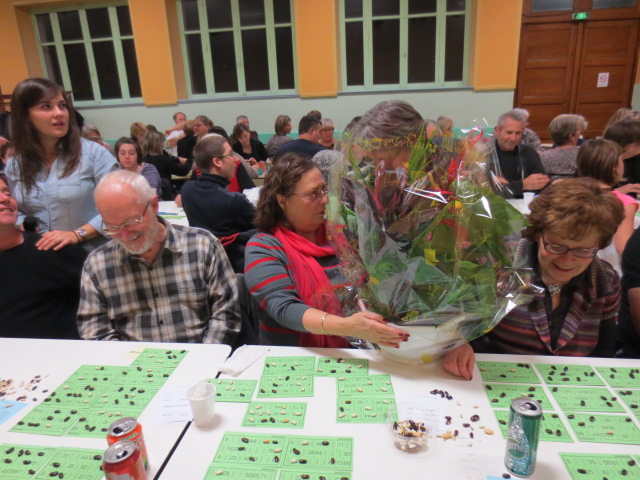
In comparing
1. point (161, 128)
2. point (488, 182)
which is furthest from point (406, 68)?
point (488, 182)

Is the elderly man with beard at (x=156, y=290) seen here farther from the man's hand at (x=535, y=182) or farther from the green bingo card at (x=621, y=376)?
the man's hand at (x=535, y=182)

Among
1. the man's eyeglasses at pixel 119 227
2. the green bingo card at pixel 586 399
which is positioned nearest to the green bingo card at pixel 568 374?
the green bingo card at pixel 586 399

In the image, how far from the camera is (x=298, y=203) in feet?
5.39

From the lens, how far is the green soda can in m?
0.90

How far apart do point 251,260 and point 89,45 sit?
9.08m

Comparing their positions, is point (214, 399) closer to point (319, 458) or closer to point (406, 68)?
point (319, 458)

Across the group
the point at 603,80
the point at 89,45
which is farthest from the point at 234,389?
the point at 89,45

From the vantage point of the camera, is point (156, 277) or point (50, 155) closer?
point (156, 277)

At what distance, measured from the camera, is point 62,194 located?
2.19m

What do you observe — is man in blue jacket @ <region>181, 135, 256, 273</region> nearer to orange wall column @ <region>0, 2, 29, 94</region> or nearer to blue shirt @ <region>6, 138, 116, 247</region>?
blue shirt @ <region>6, 138, 116, 247</region>

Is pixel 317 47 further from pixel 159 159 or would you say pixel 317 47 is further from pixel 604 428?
pixel 604 428

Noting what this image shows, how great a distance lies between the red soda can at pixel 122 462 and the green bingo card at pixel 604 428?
1.02 m

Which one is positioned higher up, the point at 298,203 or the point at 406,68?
the point at 406,68

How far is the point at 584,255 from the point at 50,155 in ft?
7.99
